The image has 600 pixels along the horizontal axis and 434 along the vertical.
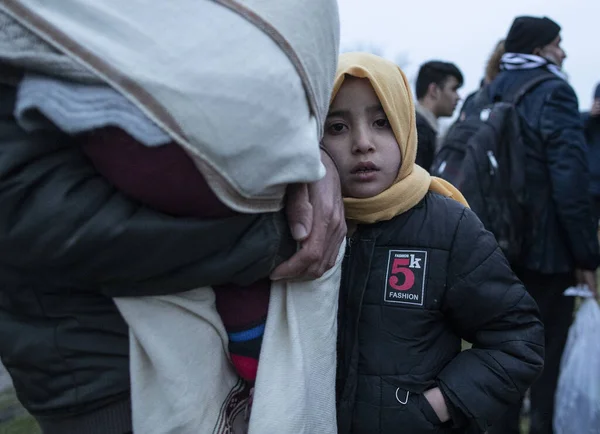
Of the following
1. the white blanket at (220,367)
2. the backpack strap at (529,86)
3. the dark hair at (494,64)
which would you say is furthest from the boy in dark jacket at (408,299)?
the dark hair at (494,64)

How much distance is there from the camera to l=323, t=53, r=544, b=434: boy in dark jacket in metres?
1.46

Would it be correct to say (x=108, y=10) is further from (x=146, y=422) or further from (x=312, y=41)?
(x=146, y=422)

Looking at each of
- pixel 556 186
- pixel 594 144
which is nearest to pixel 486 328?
pixel 556 186

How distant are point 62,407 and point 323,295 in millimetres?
515

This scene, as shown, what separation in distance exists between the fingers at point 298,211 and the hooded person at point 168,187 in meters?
0.03

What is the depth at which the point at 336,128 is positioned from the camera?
156 cm

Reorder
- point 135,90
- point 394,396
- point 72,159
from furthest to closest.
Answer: point 394,396 → point 72,159 → point 135,90

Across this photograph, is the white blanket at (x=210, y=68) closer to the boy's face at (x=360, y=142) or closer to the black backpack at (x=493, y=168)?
the boy's face at (x=360, y=142)

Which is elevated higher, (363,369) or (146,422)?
(146,422)

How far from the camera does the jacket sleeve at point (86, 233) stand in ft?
3.13

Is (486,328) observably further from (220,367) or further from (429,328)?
(220,367)

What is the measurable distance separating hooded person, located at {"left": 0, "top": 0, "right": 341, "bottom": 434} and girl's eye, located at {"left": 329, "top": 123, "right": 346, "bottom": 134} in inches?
16.3

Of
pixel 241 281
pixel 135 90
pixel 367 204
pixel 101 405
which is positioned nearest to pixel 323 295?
pixel 241 281

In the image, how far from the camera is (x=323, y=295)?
49.2 inches
